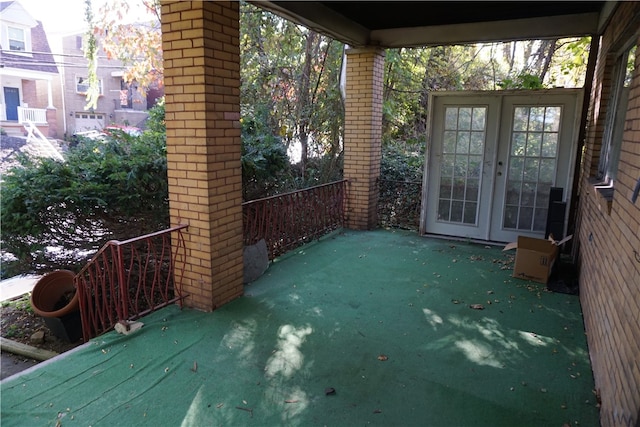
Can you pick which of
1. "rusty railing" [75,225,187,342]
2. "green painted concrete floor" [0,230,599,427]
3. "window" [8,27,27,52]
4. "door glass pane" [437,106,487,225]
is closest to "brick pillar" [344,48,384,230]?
"door glass pane" [437,106,487,225]

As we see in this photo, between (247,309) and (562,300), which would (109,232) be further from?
(562,300)

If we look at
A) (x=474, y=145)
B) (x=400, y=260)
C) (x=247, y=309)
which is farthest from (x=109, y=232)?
(x=474, y=145)

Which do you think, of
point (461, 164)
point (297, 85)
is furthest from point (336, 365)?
point (297, 85)

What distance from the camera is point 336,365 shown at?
2982 mm

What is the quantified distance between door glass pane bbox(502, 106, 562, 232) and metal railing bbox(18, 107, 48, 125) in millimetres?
20680

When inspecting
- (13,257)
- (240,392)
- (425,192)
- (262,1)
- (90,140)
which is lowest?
(240,392)

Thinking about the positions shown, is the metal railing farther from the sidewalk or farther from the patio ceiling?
the patio ceiling

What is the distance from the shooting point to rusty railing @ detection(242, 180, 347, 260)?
5.15 meters

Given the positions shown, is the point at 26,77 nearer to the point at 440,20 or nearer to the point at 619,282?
the point at 440,20

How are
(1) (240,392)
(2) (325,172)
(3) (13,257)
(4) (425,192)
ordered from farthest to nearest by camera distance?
(2) (325,172), (4) (425,192), (3) (13,257), (1) (240,392)

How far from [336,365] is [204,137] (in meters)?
2.07

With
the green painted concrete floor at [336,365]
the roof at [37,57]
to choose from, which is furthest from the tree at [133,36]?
the roof at [37,57]

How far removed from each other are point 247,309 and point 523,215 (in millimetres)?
4295

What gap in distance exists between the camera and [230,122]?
3.76 m
